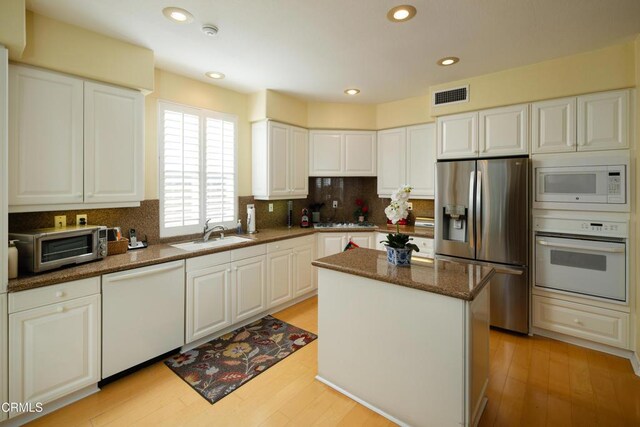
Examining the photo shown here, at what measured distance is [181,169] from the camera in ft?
10.2

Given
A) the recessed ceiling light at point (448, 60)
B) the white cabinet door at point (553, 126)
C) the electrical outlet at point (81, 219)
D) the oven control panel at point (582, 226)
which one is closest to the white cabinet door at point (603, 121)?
the white cabinet door at point (553, 126)

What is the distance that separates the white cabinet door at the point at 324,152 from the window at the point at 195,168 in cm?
110

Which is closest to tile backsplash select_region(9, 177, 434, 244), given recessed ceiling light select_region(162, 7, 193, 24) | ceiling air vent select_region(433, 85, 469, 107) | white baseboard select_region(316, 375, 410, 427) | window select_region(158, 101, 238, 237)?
window select_region(158, 101, 238, 237)

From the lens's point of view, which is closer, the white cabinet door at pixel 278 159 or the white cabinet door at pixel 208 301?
the white cabinet door at pixel 208 301

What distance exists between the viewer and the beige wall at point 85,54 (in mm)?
2008

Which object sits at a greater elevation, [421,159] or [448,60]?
[448,60]

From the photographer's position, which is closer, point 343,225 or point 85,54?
point 85,54

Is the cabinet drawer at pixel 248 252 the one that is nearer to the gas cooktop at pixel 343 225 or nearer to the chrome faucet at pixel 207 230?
the chrome faucet at pixel 207 230

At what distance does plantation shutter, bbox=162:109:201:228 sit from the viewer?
3.03m

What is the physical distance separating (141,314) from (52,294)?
23.3 inches

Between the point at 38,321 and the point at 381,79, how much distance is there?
352cm

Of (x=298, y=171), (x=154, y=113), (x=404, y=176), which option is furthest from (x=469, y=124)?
(x=154, y=113)

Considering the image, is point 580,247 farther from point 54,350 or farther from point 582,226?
point 54,350

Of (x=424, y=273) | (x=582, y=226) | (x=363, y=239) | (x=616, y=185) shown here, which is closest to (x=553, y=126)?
(x=616, y=185)
